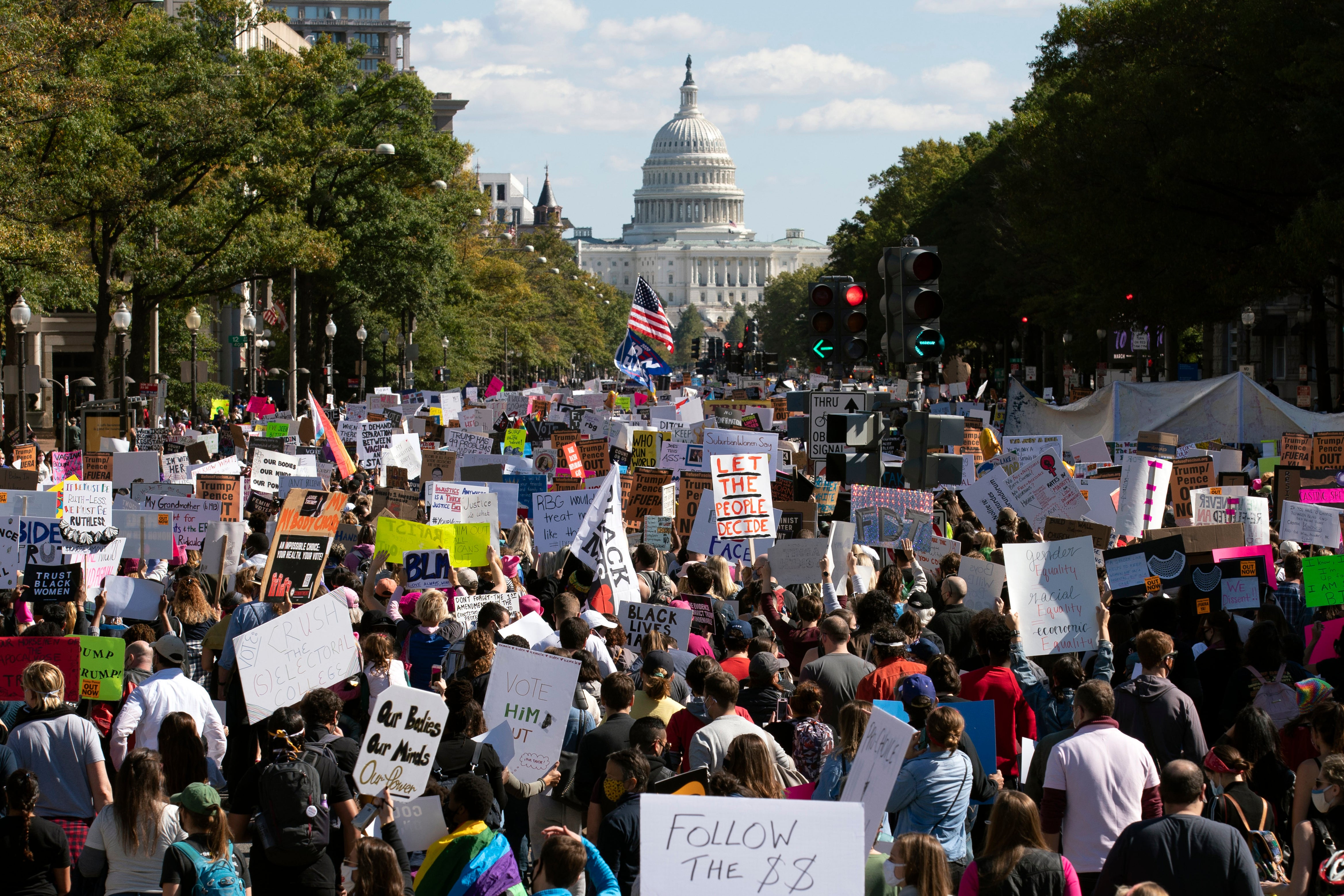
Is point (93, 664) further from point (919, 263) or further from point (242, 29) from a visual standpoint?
point (242, 29)

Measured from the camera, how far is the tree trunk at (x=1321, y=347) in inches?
1423

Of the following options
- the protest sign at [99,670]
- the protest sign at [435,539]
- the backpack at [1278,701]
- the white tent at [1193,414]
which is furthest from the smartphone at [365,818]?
the white tent at [1193,414]

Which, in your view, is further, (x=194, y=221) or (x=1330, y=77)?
(x=194, y=221)

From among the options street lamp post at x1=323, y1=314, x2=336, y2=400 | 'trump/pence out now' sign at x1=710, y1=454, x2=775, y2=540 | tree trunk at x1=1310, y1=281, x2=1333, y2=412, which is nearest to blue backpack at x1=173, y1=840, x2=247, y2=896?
'trump/pence out now' sign at x1=710, y1=454, x2=775, y2=540

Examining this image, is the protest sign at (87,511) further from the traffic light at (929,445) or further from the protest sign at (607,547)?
the traffic light at (929,445)

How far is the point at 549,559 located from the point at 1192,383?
54.5 feet

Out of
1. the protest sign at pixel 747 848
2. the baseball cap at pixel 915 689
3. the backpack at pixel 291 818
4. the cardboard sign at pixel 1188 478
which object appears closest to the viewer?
the protest sign at pixel 747 848

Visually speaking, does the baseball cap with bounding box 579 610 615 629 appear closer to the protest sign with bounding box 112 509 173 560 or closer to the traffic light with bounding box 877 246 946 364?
the protest sign with bounding box 112 509 173 560

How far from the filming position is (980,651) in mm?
8586

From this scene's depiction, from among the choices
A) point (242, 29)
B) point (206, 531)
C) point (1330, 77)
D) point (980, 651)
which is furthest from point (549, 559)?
point (242, 29)

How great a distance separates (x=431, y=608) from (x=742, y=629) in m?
1.78

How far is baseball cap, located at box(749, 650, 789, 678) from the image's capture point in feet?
26.6

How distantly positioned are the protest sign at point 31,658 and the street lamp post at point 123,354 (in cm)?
2024

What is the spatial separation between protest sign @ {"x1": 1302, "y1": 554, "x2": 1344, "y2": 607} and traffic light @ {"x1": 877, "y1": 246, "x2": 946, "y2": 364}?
443 cm
